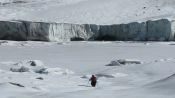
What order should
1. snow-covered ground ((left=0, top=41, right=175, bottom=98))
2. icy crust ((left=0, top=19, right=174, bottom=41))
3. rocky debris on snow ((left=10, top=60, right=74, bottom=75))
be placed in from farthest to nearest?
1. icy crust ((left=0, top=19, right=174, bottom=41))
2. rocky debris on snow ((left=10, top=60, right=74, bottom=75))
3. snow-covered ground ((left=0, top=41, right=175, bottom=98))

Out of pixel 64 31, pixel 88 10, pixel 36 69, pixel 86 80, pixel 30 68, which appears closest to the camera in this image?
pixel 86 80

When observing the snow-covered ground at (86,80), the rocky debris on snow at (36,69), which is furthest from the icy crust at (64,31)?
the rocky debris on snow at (36,69)

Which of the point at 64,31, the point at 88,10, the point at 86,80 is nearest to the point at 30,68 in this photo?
the point at 86,80

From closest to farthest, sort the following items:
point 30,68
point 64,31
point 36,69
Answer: point 36,69 < point 30,68 < point 64,31

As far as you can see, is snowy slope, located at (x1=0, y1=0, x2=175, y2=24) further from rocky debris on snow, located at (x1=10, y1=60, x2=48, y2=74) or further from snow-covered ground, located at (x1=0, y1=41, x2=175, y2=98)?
rocky debris on snow, located at (x1=10, y1=60, x2=48, y2=74)

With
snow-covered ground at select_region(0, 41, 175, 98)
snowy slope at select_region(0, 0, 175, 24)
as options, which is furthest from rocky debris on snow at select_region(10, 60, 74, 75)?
snowy slope at select_region(0, 0, 175, 24)

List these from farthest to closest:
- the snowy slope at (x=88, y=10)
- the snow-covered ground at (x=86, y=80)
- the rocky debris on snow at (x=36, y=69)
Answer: the snowy slope at (x=88, y=10) < the rocky debris on snow at (x=36, y=69) < the snow-covered ground at (x=86, y=80)

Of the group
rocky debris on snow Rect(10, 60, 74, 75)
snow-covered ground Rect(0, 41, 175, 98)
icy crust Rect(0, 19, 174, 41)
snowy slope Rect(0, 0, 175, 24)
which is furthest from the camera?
snowy slope Rect(0, 0, 175, 24)

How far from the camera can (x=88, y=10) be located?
34.7m

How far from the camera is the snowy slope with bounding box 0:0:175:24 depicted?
3275 cm

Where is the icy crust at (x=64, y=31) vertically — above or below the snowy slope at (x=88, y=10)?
below

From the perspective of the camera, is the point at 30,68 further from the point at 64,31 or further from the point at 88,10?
the point at 88,10

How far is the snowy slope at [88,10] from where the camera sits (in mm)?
32750

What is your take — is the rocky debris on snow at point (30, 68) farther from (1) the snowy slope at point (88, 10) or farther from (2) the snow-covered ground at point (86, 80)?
(1) the snowy slope at point (88, 10)
